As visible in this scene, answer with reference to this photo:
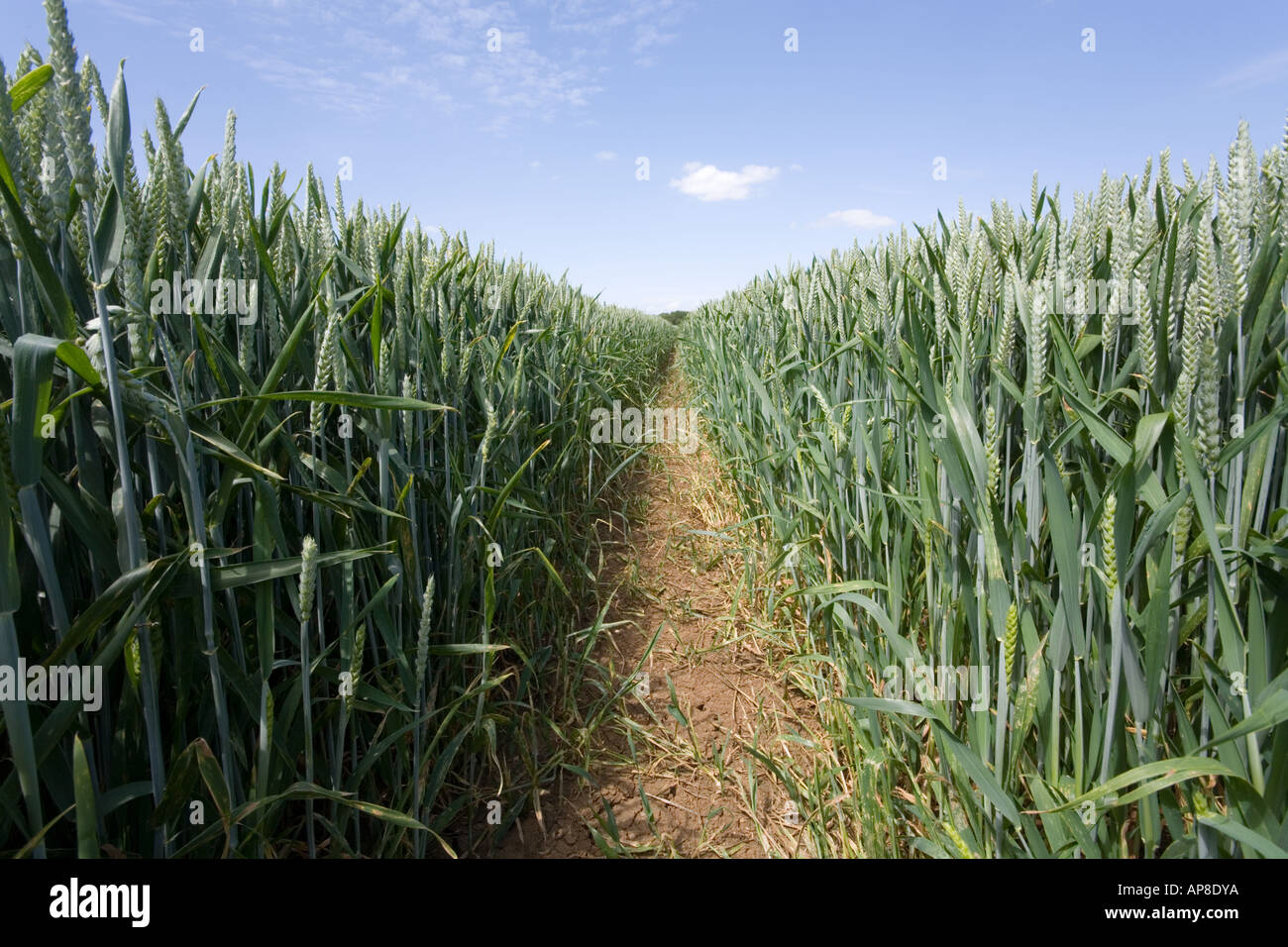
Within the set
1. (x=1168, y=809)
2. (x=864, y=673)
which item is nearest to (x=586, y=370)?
(x=864, y=673)

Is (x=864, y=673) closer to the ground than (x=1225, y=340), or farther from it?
closer to the ground

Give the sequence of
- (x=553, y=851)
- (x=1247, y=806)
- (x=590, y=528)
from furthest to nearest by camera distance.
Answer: (x=590, y=528)
(x=553, y=851)
(x=1247, y=806)

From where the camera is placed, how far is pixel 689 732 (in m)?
1.77

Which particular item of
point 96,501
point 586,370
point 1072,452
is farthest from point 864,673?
point 586,370

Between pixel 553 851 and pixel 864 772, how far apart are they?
2.24ft

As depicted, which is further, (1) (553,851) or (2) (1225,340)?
(1) (553,851)

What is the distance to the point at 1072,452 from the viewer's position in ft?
3.92

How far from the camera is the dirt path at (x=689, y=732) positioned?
1.43 metres

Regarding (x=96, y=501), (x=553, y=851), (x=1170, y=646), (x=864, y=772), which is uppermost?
(x=96, y=501)

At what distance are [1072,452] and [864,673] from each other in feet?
2.45

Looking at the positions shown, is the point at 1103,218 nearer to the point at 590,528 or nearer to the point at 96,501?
the point at 96,501

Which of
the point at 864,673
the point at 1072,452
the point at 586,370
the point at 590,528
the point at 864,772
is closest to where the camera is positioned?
the point at 1072,452

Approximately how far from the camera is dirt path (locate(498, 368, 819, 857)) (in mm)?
1431

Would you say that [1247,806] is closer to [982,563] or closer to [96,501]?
[982,563]
